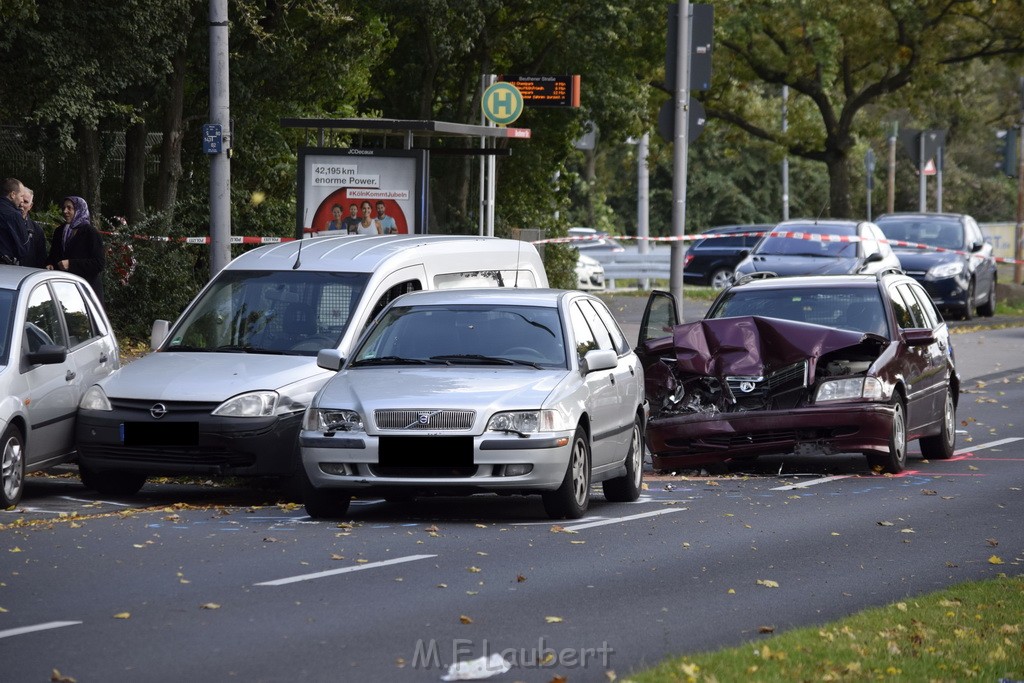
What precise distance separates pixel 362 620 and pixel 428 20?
20401mm

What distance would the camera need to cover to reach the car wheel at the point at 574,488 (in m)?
10.6

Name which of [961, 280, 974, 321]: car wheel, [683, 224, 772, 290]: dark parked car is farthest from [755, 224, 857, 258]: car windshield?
[683, 224, 772, 290]: dark parked car

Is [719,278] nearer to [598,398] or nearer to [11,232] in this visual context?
[11,232]

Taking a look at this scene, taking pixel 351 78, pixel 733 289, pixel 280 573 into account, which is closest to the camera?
pixel 280 573

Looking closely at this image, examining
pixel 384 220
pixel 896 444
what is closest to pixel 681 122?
pixel 384 220

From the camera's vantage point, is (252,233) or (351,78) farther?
(351,78)

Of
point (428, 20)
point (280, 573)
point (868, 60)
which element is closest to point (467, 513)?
point (280, 573)

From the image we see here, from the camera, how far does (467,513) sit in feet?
36.9

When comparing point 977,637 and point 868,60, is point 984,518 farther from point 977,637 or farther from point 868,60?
point 868,60

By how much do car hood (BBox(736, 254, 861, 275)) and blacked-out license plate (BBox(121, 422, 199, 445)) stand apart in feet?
57.7

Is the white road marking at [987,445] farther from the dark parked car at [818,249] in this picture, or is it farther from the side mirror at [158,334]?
the dark parked car at [818,249]

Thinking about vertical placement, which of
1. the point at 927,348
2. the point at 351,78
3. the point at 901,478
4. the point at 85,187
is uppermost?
the point at 351,78

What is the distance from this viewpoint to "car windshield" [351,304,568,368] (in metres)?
11.2

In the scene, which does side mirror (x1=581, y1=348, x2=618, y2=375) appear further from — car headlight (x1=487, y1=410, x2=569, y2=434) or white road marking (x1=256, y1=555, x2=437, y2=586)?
white road marking (x1=256, y1=555, x2=437, y2=586)
